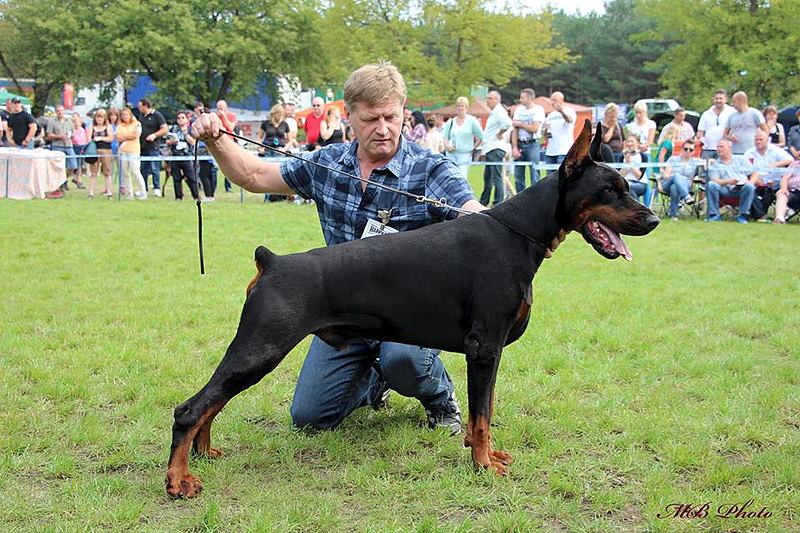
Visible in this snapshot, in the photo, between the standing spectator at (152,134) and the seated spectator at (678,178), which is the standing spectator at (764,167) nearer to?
the seated spectator at (678,178)

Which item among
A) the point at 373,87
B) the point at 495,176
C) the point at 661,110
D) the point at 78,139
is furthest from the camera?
the point at 661,110

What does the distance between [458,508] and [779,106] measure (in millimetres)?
35245

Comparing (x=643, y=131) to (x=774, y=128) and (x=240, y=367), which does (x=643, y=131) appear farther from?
(x=240, y=367)

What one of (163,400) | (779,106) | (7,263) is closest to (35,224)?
A: (7,263)

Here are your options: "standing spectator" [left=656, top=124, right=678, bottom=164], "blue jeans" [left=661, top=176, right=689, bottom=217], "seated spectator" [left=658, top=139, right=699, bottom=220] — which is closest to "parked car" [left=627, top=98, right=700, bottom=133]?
"standing spectator" [left=656, top=124, right=678, bottom=164]

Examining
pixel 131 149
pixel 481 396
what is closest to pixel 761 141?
pixel 481 396

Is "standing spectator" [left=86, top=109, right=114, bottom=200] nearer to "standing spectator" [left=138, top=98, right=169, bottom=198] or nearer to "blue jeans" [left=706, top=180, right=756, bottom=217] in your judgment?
"standing spectator" [left=138, top=98, right=169, bottom=198]

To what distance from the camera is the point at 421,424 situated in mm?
4188

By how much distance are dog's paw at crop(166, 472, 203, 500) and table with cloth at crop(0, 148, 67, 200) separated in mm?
13761

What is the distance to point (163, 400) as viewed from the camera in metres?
4.39

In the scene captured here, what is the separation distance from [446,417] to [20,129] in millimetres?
16258

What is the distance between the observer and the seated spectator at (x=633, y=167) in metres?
13.0

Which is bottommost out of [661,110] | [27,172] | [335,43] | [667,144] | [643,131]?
[27,172]

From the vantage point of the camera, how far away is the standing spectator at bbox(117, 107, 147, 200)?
51.2 feet
